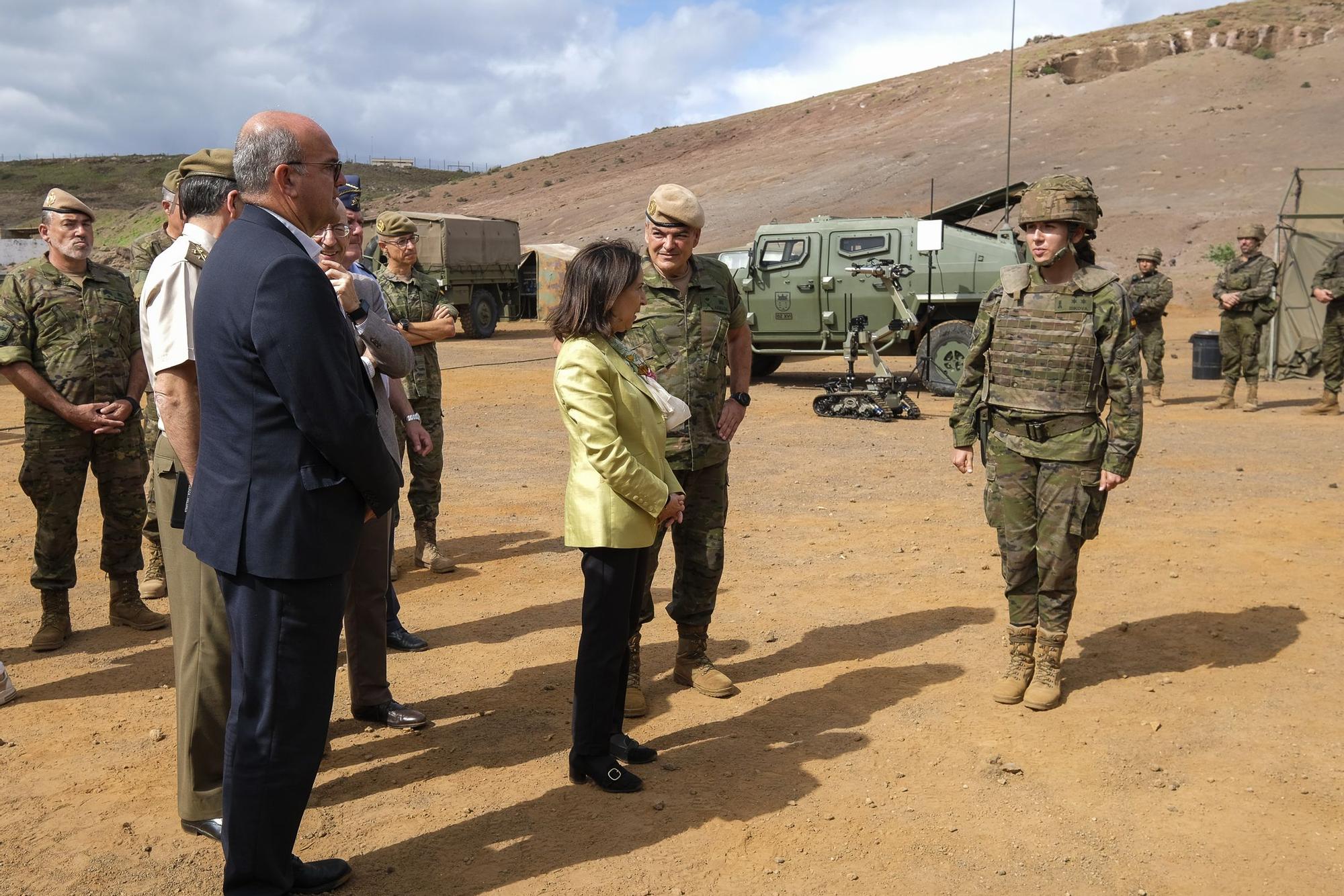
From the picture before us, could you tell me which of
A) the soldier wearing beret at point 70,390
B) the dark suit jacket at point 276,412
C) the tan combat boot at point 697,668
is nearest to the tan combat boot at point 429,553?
the soldier wearing beret at point 70,390

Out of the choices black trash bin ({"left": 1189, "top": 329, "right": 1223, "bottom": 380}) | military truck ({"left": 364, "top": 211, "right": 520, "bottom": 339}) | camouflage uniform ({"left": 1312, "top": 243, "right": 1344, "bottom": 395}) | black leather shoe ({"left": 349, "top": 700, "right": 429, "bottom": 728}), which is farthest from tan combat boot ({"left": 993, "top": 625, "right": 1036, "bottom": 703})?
military truck ({"left": 364, "top": 211, "right": 520, "bottom": 339})

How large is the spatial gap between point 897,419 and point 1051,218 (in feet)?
26.3

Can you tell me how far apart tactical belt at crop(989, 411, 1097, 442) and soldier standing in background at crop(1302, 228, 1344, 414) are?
29.2 feet

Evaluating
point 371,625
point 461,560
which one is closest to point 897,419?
point 461,560

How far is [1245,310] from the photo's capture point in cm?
1277

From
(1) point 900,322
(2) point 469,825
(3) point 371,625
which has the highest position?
(1) point 900,322

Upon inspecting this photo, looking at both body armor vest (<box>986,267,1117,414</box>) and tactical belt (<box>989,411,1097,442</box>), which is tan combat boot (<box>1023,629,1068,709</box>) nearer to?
tactical belt (<box>989,411,1097,442</box>)

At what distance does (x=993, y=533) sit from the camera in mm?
7211

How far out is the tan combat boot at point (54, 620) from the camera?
17.3ft

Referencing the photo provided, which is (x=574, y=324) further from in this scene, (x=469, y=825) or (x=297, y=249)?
(x=469, y=825)

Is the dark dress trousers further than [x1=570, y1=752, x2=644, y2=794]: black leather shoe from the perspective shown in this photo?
No

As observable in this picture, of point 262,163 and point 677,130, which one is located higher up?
point 677,130

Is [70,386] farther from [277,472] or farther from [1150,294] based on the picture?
[1150,294]

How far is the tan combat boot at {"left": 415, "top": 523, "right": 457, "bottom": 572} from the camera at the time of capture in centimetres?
662
